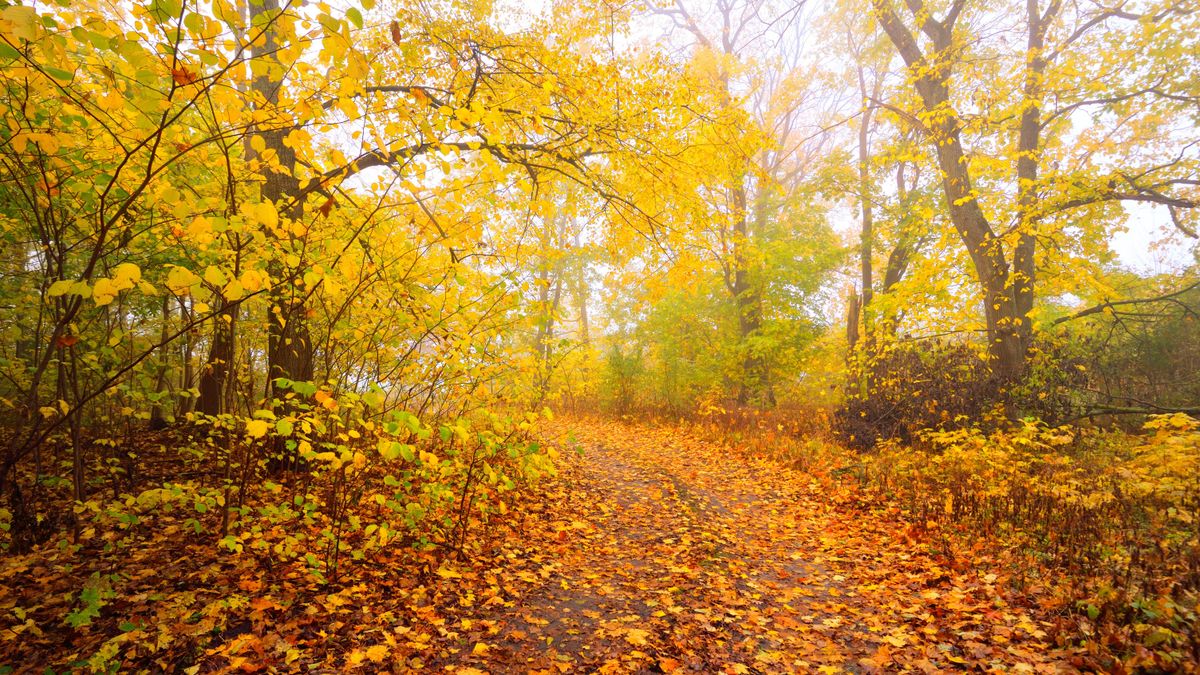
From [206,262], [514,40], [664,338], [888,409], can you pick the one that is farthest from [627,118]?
[664,338]

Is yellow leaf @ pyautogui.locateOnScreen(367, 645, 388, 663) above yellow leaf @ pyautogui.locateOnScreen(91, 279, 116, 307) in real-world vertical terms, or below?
below

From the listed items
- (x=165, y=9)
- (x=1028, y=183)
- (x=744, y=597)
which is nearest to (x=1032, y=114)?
(x=1028, y=183)

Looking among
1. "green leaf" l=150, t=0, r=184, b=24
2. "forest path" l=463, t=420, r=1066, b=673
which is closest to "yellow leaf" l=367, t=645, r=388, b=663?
"forest path" l=463, t=420, r=1066, b=673

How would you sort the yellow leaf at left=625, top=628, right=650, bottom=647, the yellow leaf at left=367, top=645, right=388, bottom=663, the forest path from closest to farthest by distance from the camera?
the yellow leaf at left=367, top=645, right=388, bottom=663, the forest path, the yellow leaf at left=625, top=628, right=650, bottom=647

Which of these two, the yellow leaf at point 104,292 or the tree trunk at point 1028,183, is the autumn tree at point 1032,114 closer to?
the tree trunk at point 1028,183

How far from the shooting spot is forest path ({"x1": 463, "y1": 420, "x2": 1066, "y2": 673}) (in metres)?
3.12

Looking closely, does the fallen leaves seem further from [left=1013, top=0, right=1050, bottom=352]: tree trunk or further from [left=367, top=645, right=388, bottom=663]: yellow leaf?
[left=1013, top=0, right=1050, bottom=352]: tree trunk

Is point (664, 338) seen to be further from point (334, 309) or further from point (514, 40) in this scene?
point (334, 309)

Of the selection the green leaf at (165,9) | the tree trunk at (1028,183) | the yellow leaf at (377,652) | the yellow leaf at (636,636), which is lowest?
the yellow leaf at (636,636)

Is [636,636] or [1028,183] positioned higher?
[1028,183]

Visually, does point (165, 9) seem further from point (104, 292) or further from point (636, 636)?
point (636, 636)

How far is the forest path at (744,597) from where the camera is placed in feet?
10.2

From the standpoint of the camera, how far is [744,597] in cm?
399

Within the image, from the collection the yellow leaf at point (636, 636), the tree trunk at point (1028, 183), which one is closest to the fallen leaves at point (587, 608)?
the yellow leaf at point (636, 636)
